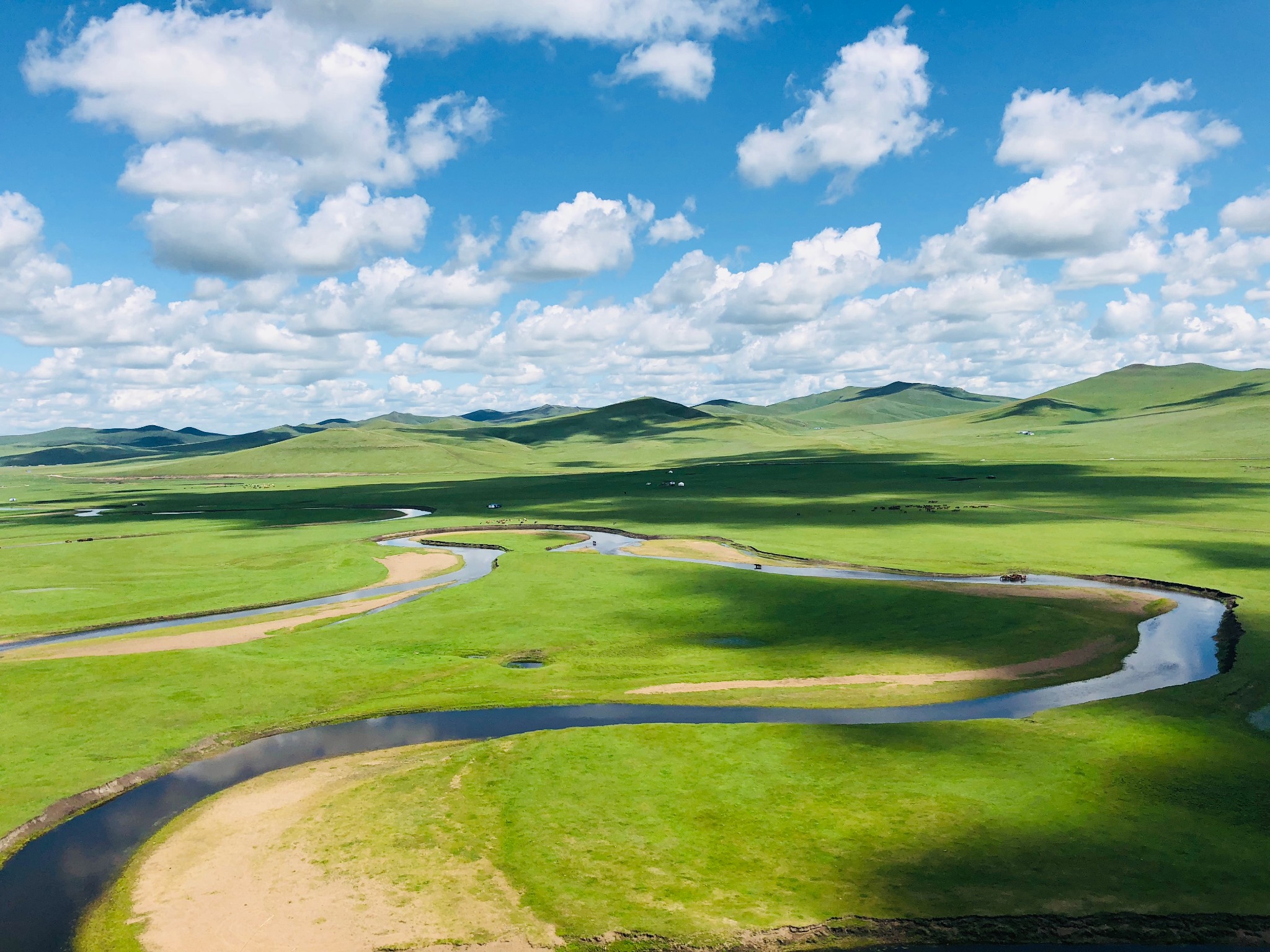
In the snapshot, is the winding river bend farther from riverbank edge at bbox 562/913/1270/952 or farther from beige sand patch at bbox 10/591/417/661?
riverbank edge at bbox 562/913/1270/952

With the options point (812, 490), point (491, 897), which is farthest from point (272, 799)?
point (812, 490)

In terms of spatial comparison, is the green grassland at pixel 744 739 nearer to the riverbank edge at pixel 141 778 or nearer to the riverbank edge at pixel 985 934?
the riverbank edge at pixel 985 934

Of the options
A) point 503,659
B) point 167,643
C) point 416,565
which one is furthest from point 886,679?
point 416,565

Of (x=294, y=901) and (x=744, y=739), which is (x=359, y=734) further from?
(x=744, y=739)

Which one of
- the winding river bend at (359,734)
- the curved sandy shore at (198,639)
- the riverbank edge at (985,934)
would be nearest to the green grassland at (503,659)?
the winding river bend at (359,734)

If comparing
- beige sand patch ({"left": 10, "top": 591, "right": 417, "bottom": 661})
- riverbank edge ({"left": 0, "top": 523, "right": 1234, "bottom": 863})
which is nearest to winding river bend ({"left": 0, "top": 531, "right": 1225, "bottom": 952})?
riverbank edge ({"left": 0, "top": 523, "right": 1234, "bottom": 863})

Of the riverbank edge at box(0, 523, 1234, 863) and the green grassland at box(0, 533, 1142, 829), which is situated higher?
the green grassland at box(0, 533, 1142, 829)
